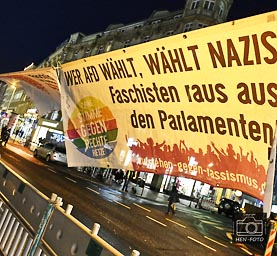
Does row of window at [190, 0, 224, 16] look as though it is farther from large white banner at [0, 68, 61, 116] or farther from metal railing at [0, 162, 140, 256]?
large white banner at [0, 68, 61, 116]

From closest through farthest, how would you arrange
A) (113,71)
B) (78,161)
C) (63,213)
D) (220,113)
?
(220,113) → (113,71) → (78,161) → (63,213)

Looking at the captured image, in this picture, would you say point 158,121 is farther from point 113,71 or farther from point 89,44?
point 89,44

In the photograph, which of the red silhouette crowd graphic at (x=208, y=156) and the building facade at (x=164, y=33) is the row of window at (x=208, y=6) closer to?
the building facade at (x=164, y=33)

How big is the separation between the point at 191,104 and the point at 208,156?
1.33 ft

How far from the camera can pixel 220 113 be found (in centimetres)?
234

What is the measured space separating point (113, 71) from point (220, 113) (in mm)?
1266

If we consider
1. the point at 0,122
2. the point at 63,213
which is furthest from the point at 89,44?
the point at 63,213

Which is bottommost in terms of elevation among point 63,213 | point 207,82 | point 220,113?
point 63,213

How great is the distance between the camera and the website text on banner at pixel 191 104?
2053 millimetres

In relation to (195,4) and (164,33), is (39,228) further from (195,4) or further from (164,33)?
(195,4)
